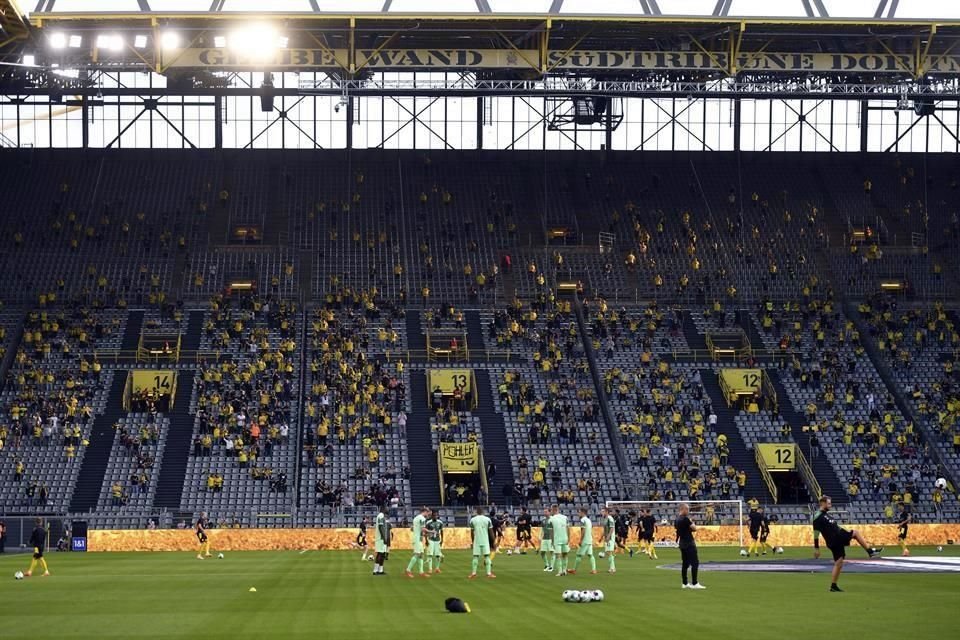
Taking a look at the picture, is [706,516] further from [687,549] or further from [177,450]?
[687,549]

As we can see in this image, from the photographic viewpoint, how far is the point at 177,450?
233 feet

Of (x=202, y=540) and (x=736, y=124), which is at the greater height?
(x=736, y=124)

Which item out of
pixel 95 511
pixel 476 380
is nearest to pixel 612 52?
pixel 476 380

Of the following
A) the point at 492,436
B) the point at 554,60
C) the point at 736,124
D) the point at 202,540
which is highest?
the point at 736,124

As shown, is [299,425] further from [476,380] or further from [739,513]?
[739,513]

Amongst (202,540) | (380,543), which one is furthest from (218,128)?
(380,543)

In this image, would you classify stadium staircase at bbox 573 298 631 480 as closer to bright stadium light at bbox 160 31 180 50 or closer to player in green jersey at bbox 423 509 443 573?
bright stadium light at bbox 160 31 180 50

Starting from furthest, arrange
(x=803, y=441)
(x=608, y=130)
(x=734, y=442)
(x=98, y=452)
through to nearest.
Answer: (x=608, y=130)
(x=803, y=441)
(x=734, y=442)
(x=98, y=452)

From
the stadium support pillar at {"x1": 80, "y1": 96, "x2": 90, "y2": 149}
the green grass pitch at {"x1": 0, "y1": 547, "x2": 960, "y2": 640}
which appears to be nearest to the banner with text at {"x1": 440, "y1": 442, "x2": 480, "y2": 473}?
the green grass pitch at {"x1": 0, "y1": 547, "x2": 960, "y2": 640}

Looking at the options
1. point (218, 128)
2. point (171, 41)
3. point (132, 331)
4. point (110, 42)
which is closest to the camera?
point (110, 42)

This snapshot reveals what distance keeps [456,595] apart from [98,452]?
1614 inches

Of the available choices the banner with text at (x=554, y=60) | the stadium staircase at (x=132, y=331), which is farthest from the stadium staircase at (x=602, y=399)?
the stadium staircase at (x=132, y=331)

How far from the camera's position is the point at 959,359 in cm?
8112

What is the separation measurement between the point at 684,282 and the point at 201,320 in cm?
2688
